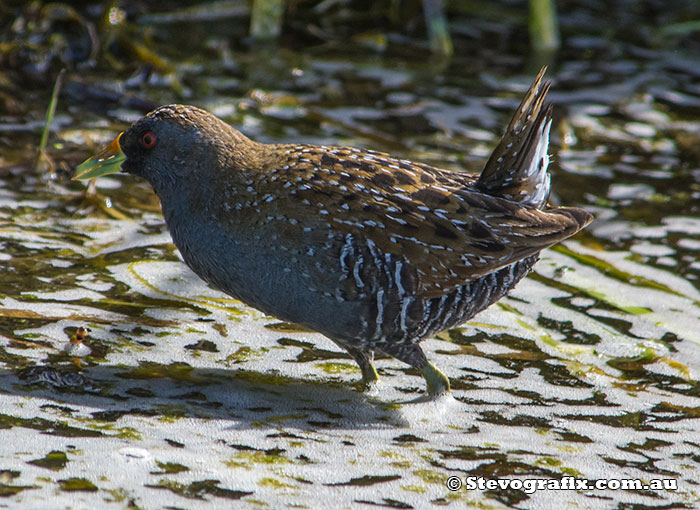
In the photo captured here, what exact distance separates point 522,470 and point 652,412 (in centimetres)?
82

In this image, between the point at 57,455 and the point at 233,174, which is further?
the point at 233,174

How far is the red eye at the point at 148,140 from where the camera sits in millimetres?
3949

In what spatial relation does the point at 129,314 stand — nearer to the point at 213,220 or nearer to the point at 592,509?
the point at 213,220

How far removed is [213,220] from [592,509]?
1.78 meters

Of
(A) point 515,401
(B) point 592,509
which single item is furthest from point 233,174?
(B) point 592,509

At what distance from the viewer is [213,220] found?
3771 mm

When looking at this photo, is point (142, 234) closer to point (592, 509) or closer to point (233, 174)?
point (233, 174)

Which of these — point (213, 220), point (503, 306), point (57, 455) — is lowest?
point (57, 455)

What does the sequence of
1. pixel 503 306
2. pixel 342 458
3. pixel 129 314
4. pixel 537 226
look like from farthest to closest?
pixel 503 306
pixel 129 314
pixel 537 226
pixel 342 458

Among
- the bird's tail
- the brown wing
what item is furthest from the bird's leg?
the bird's tail

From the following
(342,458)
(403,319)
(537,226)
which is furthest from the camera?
(537,226)

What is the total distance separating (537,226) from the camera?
13.0ft

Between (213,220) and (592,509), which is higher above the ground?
(213,220)

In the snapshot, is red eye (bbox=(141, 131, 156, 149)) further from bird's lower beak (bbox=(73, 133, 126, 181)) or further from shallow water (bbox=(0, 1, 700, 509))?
shallow water (bbox=(0, 1, 700, 509))
